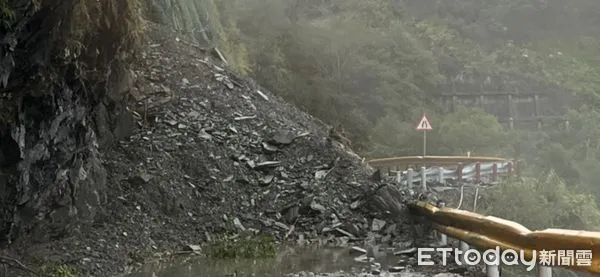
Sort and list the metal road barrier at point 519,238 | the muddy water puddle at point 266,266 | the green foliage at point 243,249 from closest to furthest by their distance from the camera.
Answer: the metal road barrier at point 519,238 → the muddy water puddle at point 266,266 → the green foliage at point 243,249

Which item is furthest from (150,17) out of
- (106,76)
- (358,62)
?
(358,62)

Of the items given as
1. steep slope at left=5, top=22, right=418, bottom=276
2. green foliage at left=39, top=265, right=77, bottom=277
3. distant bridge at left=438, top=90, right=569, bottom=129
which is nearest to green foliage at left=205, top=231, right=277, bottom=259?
steep slope at left=5, top=22, right=418, bottom=276

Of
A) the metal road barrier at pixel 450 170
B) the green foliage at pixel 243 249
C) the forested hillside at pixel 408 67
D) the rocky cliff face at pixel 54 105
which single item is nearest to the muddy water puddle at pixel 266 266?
the green foliage at pixel 243 249

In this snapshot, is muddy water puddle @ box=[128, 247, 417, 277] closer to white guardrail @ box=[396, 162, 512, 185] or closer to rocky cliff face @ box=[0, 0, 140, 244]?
rocky cliff face @ box=[0, 0, 140, 244]

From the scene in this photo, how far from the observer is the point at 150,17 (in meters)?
18.8

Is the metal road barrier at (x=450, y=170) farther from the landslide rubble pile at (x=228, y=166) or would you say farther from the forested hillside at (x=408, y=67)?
the landslide rubble pile at (x=228, y=166)

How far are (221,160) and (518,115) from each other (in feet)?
73.7

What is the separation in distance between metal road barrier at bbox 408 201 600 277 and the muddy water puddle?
0.91 metres

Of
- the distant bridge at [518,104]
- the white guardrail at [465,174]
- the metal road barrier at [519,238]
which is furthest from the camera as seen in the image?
the distant bridge at [518,104]

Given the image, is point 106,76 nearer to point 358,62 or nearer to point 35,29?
point 35,29

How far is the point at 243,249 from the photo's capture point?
9328 mm

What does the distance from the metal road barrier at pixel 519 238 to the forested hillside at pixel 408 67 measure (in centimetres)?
1072

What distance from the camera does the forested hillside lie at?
26.2 m

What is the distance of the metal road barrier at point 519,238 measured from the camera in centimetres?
423
